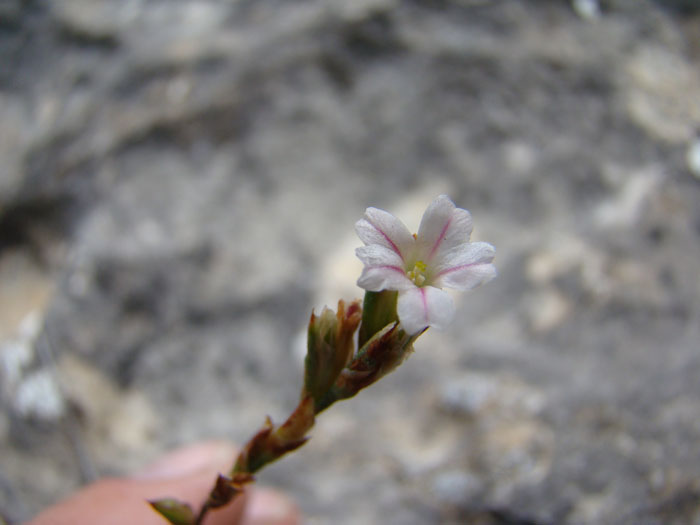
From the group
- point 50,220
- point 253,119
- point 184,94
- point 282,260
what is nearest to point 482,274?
point 282,260

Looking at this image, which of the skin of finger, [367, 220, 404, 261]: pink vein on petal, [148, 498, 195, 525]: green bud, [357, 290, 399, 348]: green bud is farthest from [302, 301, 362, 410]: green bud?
the skin of finger

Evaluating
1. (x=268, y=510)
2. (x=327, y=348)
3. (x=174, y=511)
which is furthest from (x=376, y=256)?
(x=268, y=510)

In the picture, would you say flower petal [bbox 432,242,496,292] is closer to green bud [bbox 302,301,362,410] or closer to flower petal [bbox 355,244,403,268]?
flower petal [bbox 355,244,403,268]

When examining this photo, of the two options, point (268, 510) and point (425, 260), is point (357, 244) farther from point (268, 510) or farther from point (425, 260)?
point (425, 260)

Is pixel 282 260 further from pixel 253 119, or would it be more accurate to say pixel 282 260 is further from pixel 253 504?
pixel 253 504

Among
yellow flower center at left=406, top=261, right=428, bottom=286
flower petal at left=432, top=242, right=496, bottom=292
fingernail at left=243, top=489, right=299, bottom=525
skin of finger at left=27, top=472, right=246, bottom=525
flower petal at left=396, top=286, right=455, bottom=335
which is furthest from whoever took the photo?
fingernail at left=243, top=489, right=299, bottom=525
